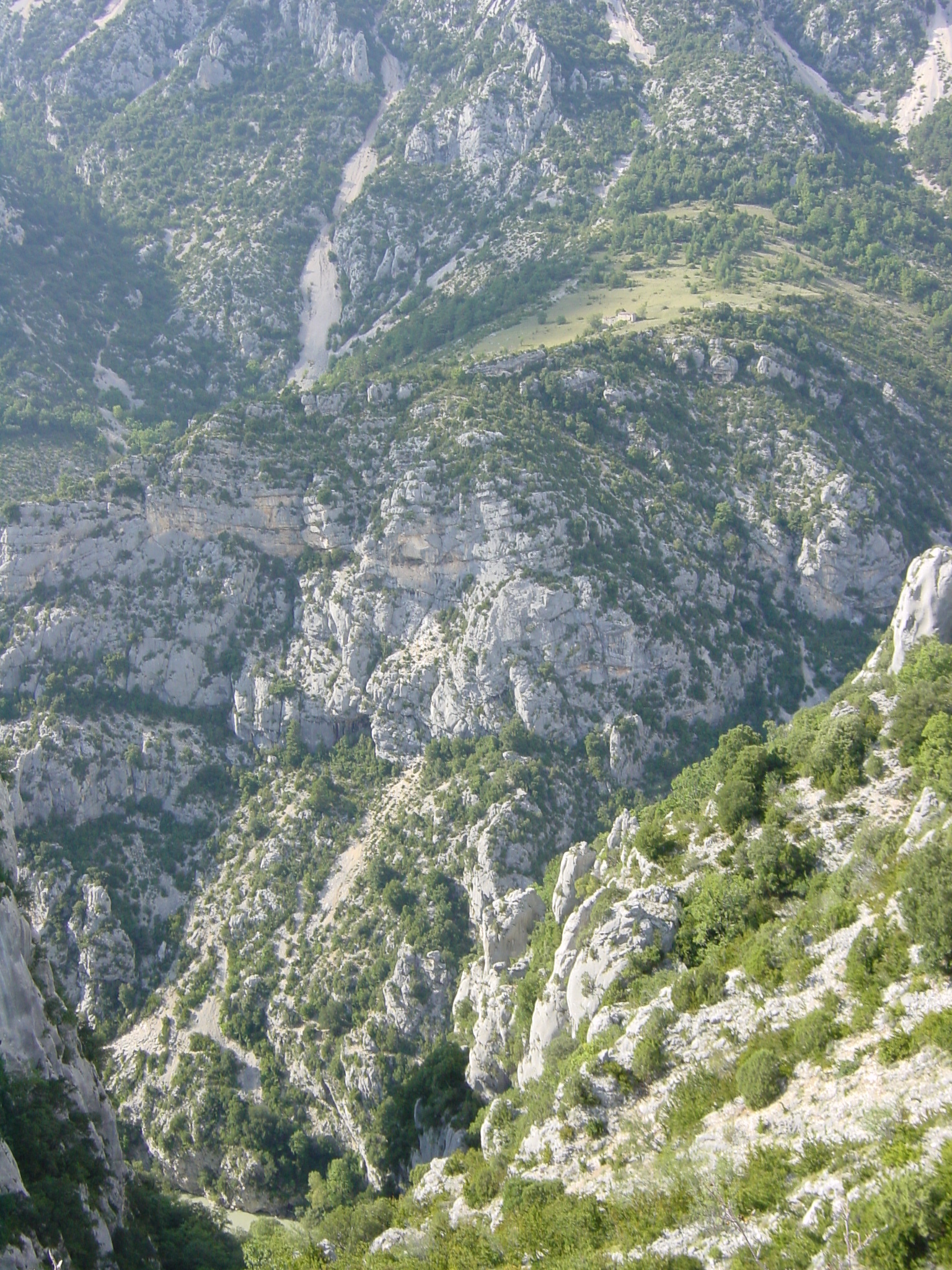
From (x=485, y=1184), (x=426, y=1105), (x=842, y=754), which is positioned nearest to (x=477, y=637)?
(x=426, y=1105)

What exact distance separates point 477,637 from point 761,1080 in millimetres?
62647

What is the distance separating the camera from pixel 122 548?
95188 millimetres

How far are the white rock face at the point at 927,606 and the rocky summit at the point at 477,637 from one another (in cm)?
36

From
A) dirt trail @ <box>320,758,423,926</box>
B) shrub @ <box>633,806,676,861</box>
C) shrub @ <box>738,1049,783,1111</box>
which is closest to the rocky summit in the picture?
shrub @ <box>738,1049,783,1111</box>

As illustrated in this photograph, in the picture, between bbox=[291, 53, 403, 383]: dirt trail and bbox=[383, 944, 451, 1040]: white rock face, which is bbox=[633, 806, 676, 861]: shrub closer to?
bbox=[383, 944, 451, 1040]: white rock face

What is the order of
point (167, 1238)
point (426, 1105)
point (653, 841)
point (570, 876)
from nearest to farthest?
1. point (653, 841)
2. point (167, 1238)
3. point (570, 876)
4. point (426, 1105)

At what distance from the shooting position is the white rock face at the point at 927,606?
45.6 m

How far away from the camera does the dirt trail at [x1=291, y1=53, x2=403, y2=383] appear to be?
15538 centimetres

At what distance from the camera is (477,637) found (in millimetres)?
87688

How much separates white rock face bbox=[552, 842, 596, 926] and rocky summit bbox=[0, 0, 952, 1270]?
0.90m

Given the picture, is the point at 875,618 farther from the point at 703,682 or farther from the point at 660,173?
the point at 660,173

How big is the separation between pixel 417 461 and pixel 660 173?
86.6 metres

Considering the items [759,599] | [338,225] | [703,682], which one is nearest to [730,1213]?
[703,682]

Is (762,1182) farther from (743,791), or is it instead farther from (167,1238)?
(167,1238)
